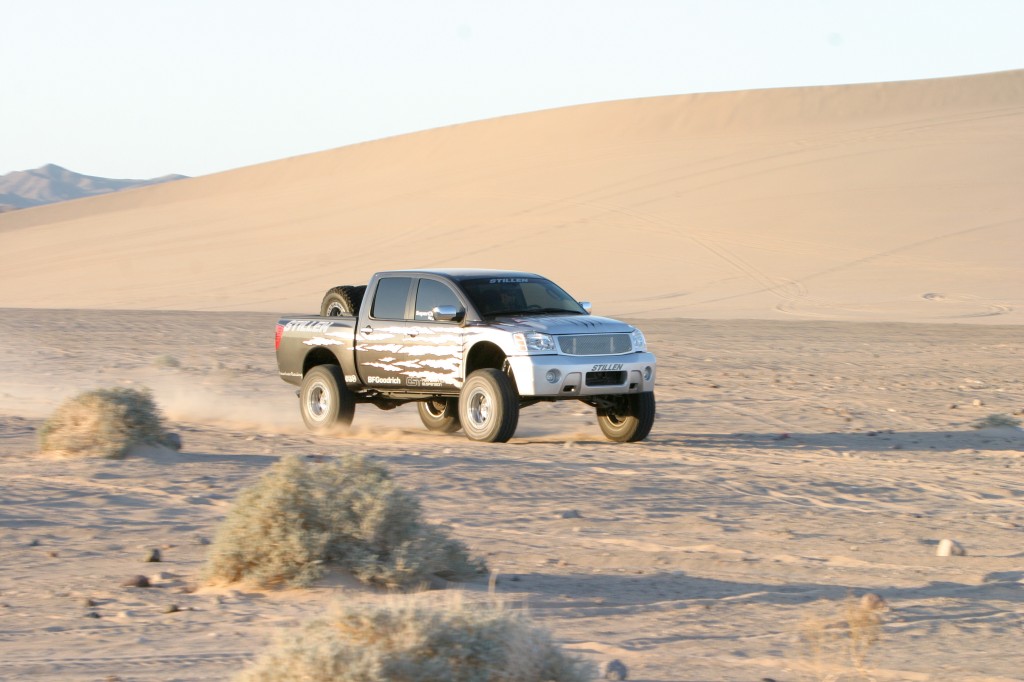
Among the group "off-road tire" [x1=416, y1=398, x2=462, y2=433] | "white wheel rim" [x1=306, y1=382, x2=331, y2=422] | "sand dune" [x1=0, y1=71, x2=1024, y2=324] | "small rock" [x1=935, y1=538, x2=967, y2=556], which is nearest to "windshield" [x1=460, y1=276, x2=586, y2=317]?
"off-road tire" [x1=416, y1=398, x2=462, y2=433]

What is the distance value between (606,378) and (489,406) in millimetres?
1172

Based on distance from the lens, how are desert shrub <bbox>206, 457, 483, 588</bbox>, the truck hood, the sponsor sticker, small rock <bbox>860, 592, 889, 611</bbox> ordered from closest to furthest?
small rock <bbox>860, 592, 889, 611</bbox> < desert shrub <bbox>206, 457, 483, 588</bbox> < the truck hood < the sponsor sticker

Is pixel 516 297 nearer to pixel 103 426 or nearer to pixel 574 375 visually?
pixel 574 375

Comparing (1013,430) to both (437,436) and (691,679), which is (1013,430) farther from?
(691,679)

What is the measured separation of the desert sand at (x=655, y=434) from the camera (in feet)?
22.7

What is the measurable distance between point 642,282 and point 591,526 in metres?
32.4

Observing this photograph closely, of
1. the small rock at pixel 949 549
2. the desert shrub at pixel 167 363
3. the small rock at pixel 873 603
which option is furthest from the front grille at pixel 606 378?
the desert shrub at pixel 167 363

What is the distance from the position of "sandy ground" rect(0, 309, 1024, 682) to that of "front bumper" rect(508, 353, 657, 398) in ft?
1.96

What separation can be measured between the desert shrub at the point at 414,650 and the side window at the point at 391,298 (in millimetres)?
9605

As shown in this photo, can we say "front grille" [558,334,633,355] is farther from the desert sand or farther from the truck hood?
the desert sand

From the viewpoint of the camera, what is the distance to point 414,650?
505cm

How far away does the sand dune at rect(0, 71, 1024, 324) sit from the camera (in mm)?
40938

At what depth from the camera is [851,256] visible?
145 ft

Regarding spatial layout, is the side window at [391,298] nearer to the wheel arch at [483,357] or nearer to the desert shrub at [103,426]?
the wheel arch at [483,357]
